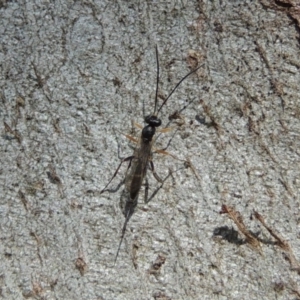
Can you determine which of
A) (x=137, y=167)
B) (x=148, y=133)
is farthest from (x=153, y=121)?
(x=137, y=167)

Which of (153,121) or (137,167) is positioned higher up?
(153,121)

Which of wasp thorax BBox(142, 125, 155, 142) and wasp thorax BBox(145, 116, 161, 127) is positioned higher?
wasp thorax BBox(145, 116, 161, 127)

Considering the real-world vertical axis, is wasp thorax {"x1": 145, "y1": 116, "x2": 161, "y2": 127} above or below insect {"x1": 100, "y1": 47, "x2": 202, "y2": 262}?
above

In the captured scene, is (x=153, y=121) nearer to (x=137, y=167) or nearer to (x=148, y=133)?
(x=148, y=133)

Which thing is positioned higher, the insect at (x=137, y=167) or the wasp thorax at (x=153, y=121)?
the wasp thorax at (x=153, y=121)
